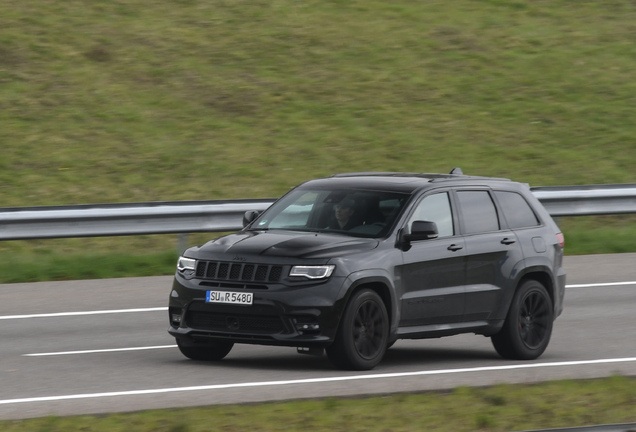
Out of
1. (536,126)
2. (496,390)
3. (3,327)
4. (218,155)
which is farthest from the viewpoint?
(536,126)

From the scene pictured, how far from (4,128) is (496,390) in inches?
563

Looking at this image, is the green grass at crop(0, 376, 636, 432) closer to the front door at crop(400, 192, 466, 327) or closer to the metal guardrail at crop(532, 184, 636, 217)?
the front door at crop(400, 192, 466, 327)

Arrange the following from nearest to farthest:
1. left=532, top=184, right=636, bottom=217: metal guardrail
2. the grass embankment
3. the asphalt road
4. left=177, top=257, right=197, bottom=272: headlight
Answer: the asphalt road, left=177, top=257, right=197, bottom=272: headlight, left=532, top=184, right=636, bottom=217: metal guardrail, the grass embankment

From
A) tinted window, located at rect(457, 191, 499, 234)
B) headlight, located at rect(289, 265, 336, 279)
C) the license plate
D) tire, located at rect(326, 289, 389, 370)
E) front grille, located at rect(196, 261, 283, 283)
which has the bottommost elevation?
tire, located at rect(326, 289, 389, 370)

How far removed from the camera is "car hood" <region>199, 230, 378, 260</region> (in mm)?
9266

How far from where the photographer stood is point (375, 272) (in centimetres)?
943

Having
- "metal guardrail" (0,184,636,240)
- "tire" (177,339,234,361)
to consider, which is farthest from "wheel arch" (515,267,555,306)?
"metal guardrail" (0,184,636,240)

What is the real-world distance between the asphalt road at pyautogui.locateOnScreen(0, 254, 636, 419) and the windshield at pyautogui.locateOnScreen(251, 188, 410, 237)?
1.09 metres

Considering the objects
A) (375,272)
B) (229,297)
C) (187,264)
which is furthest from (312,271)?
(187,264)

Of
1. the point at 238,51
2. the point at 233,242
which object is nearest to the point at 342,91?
the point at 238,51

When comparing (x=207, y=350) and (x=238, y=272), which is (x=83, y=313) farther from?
(x=238, y=272)

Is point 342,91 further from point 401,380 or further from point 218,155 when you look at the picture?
point 401,380

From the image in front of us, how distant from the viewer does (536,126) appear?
23516 millimetres

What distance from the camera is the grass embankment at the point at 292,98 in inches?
799
